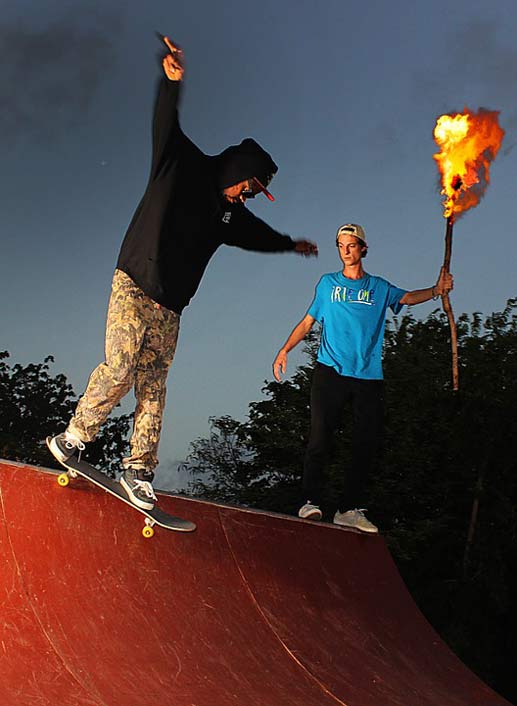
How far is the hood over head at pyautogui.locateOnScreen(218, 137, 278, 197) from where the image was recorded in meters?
5.34

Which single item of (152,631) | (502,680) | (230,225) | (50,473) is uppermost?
(230,225)

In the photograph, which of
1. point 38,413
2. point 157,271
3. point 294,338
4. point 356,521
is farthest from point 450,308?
point 38,413

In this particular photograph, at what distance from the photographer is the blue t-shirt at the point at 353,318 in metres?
6.92

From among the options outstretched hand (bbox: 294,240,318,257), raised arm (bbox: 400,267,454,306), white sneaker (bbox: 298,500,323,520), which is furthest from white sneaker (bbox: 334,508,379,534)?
outstretched hand (bbox: 294,240,318,257)

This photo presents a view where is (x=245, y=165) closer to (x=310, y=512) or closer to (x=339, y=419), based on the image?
(x=339, y=419)

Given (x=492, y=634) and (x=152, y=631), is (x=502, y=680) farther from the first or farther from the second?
(x=152, y=631)

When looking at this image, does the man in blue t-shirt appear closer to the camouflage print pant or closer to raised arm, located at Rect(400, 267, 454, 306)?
raised arm, located at Rect(400, 267, 454, 306)

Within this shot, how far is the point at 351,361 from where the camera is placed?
6906 mm

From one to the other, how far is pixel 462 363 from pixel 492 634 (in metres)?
12.1

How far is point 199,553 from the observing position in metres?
5.72

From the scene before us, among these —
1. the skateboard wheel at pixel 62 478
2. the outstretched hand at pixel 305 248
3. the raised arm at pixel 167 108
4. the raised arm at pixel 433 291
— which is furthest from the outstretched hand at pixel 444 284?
the skateboard wheel at pixel 62 478

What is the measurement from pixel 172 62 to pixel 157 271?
3.96 ft

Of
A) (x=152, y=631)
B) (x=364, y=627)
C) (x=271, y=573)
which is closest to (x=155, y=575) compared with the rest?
(x=152, y=631)

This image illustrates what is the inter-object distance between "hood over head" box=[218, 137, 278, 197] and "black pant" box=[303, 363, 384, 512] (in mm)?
2101
